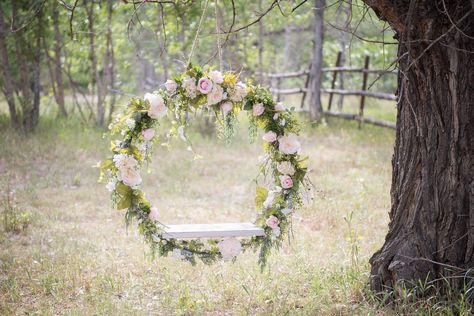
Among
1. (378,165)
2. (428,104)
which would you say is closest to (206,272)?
(428,104)

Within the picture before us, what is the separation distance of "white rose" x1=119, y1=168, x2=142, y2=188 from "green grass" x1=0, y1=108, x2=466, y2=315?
2.83 feet

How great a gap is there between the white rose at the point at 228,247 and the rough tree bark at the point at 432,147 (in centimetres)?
103

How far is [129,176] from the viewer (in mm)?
4543

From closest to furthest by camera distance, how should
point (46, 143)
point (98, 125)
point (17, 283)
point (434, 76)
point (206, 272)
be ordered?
1. point (434, 76)
2. point (17, 283)
3. point (206, 272)
4. point (46, 143)
5. point (98, 125)

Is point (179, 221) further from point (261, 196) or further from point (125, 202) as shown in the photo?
point (125, 202)

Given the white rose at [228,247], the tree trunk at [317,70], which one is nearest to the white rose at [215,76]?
the white rose at [228,247]

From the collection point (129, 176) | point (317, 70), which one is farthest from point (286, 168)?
→ point (317, 70)

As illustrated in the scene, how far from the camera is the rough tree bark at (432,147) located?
401cm

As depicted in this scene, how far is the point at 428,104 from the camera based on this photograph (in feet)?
13.7

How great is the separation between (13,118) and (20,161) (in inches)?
83.8

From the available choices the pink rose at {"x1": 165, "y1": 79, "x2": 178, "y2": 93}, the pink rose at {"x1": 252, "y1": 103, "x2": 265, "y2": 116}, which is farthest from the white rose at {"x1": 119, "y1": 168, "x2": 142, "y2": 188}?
the pink rose at {"x1": 252, "y1": 103, "x2": 265, "y2": 116}

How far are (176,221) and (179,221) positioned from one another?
0.03 m

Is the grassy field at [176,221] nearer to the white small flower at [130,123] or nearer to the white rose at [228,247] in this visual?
the white rose at [228,247]

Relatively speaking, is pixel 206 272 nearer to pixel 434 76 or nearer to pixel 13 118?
pixel 434 76
